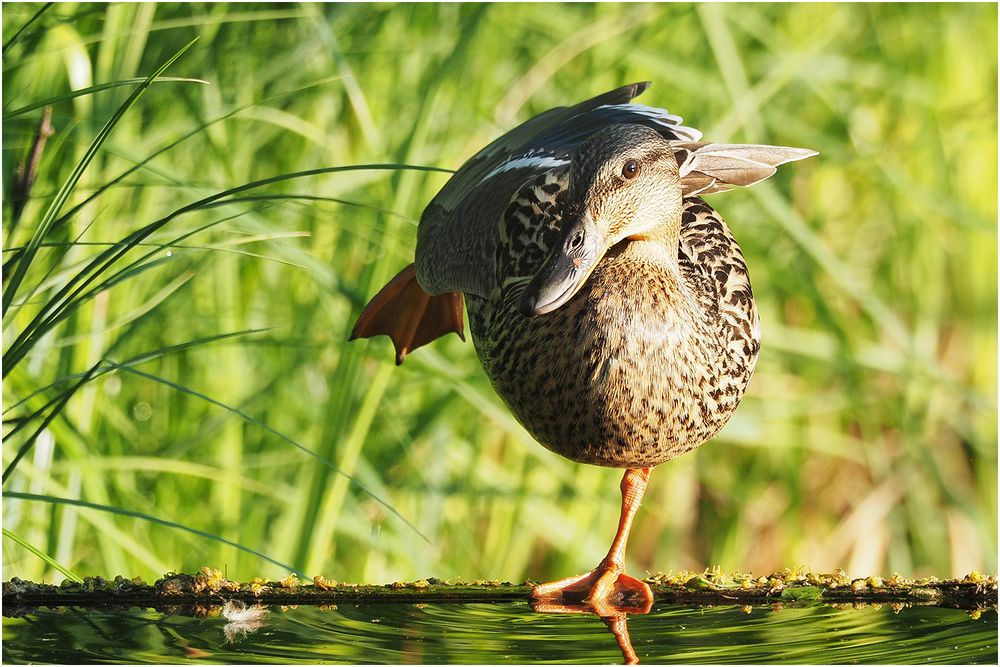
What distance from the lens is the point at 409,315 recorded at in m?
3.02

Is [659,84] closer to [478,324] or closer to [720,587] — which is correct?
[478,324]

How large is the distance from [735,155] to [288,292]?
1.57 meters

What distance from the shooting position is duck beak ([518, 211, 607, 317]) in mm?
1885

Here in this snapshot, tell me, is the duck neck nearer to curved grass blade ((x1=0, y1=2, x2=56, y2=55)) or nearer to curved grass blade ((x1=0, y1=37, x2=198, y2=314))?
curved grass blade ((x1=0, y1=37, x2=198, y2=314))

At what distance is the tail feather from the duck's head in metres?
0.96

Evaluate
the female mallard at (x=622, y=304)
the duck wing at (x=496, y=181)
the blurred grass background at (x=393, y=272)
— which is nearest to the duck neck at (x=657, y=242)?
the female mallard at (x=622, y=304)

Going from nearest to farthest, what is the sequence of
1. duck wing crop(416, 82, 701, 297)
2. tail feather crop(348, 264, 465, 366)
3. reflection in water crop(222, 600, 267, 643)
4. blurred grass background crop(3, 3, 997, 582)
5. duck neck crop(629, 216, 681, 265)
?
reflection in water crop(222, 600, 267, 643), duck neck crop(629, 216, 681, 265), duck wing crop(416, 82, 701, 297), blurred grass background crop(3, 3, 997, 582), tail feather crop(348, 264, 465, 366)

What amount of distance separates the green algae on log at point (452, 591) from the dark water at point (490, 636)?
0.03m

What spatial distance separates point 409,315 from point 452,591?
105 cm

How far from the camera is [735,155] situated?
2234mm

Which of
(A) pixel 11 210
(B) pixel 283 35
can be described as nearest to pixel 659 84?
(B) pixel 283 35

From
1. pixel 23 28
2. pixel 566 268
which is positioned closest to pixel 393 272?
pixel 566 268

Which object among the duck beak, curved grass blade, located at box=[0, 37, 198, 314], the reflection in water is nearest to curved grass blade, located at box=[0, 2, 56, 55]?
curved grass blade, located at box=[0, 37, 198, 314]

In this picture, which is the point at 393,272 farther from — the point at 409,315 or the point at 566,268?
the point at 566,268
